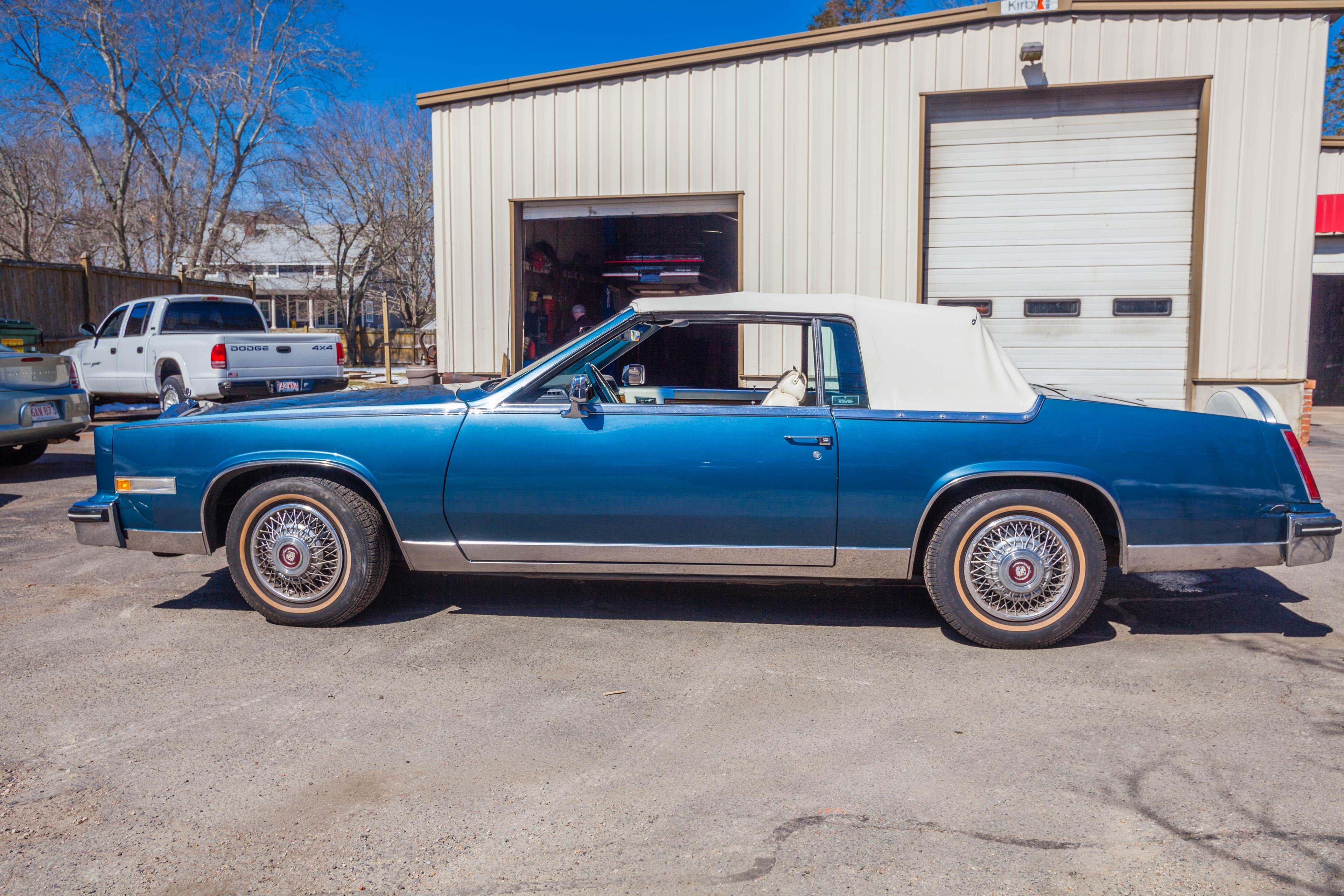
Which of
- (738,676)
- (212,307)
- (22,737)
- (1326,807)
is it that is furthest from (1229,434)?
(212,307)

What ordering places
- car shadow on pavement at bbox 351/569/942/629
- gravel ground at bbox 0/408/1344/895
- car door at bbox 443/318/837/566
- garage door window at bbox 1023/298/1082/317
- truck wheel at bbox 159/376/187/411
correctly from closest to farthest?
gravel ground at bbox 0/408/1344/895
car door at bbox 443/318/837/566
car shadow on pavement at bbox 351/569/942/629
garage door window at bbox 1023/298/1082/317
truck wheel at bbox 159/376/187/411

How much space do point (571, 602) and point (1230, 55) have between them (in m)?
9.15

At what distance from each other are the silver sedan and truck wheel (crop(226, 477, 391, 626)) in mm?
5966

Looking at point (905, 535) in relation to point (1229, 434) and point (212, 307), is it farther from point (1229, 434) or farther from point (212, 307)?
point (212, 307)

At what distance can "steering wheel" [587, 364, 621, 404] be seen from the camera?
15.2 feet

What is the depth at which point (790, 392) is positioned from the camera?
4512mm

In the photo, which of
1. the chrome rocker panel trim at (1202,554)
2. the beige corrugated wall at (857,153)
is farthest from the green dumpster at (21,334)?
the chrome rocker panel trim at (1202,554)

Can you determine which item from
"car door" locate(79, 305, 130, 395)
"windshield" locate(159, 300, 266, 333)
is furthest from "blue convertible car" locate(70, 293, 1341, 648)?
"car door" locate(79, 305, 130, 395)

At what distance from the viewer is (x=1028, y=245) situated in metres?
10.6


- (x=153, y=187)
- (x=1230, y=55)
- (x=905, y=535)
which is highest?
(x=153, y=187)

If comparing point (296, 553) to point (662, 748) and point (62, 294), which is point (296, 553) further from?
point (62, 294)

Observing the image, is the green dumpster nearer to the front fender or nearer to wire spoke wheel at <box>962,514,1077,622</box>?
the front fender

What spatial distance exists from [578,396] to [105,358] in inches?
483

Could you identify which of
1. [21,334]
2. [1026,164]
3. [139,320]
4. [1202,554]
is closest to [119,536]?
[1202,554]
